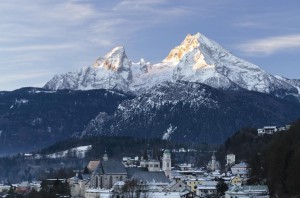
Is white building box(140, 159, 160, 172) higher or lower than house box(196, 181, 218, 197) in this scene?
higher

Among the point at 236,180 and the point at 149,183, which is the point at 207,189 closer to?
the point at 236,180

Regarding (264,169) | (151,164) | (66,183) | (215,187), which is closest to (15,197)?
(66,183)

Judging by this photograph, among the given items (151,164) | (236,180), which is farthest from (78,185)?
(236,180)

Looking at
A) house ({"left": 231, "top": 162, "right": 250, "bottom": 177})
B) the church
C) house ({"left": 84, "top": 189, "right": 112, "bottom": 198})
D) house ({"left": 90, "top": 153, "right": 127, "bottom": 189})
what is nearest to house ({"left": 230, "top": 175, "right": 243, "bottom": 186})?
house ({"left": 231, "top": 162, "right": 250, "bottom": 177})

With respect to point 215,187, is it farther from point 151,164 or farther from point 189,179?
point 151,164

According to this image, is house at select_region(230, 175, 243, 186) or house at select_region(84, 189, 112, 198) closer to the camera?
house at select_region(84, 189, 112, 198)

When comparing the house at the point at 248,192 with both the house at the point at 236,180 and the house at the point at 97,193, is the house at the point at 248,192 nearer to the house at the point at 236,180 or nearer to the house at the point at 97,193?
the house at the point at 236,180

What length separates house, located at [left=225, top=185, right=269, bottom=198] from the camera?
126 m

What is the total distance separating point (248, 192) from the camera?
427 feet

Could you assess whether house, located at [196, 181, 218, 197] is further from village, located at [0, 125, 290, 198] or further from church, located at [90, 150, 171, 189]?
church, located at [90, 150, 171, 189]

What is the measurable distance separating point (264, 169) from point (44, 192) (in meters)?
41.7

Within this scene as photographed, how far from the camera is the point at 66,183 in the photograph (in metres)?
168

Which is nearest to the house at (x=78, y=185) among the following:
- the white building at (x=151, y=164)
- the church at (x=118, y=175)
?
the church at (x=118, y=175)

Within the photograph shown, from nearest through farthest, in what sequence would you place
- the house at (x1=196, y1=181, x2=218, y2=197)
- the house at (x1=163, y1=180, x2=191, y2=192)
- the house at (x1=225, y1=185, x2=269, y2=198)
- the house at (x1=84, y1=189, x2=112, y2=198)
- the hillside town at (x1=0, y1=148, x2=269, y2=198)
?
the house at (x1=225, y1=185, x2=269, y2=198) → the hillside town at (x1=0, y1=148, x2=269, y2=198) → the house at (x1=84, y1=189, x2=112, y2=198) → the house at (x1=196, y1=181, x2=218, y2=197) → the house at (x1=163, y1=180, x2=191, y2=192)
